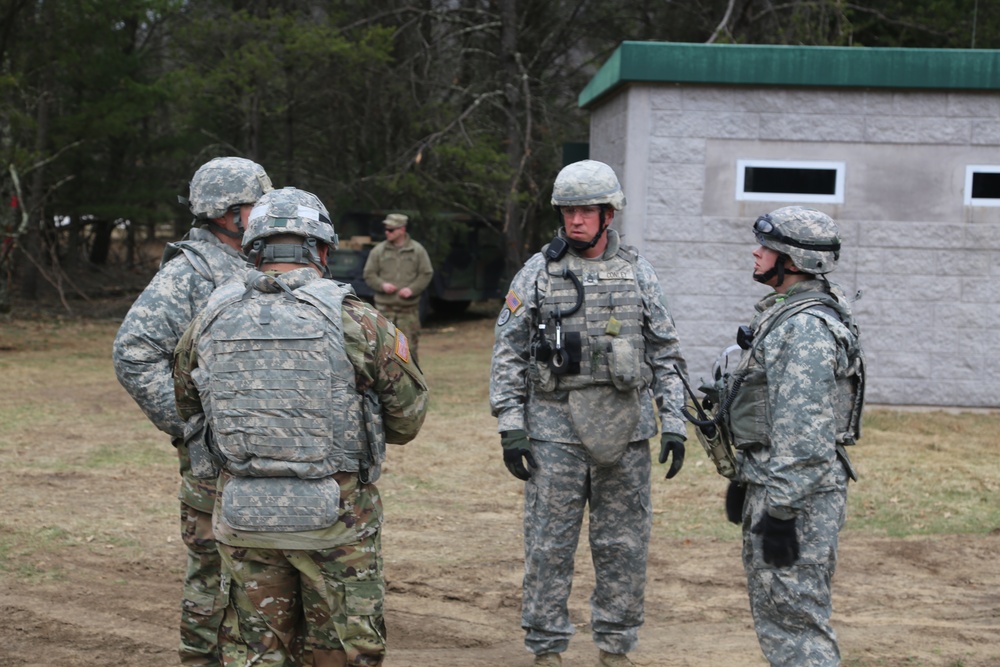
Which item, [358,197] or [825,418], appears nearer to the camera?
[825,418]

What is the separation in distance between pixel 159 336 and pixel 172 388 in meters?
0.19

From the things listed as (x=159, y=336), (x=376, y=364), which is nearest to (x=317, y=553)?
(x=376, y=364)

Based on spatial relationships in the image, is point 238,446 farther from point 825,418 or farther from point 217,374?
point 825,418

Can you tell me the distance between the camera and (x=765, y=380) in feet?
12.8

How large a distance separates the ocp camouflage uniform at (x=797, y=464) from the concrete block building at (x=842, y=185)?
6181mm

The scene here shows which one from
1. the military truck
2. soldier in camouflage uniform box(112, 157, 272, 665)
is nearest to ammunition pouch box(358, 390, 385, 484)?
soldier in camouflage uniform box(112, 157, 272, 665)

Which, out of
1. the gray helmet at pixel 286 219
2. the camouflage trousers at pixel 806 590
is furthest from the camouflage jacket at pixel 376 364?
the camouflage trousers at pixel 806 590

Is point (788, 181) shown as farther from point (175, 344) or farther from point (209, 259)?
point (175, 344)

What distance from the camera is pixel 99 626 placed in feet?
17.1

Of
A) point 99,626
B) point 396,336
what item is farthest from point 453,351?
point 396,336

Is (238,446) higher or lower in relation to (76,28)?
lower

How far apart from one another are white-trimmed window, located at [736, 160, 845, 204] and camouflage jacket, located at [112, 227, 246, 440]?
22.0ft

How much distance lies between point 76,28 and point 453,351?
794 cm

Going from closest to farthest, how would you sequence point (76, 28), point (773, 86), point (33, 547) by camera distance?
point (33, 547)
point (773, 86)
point (76, 28)
